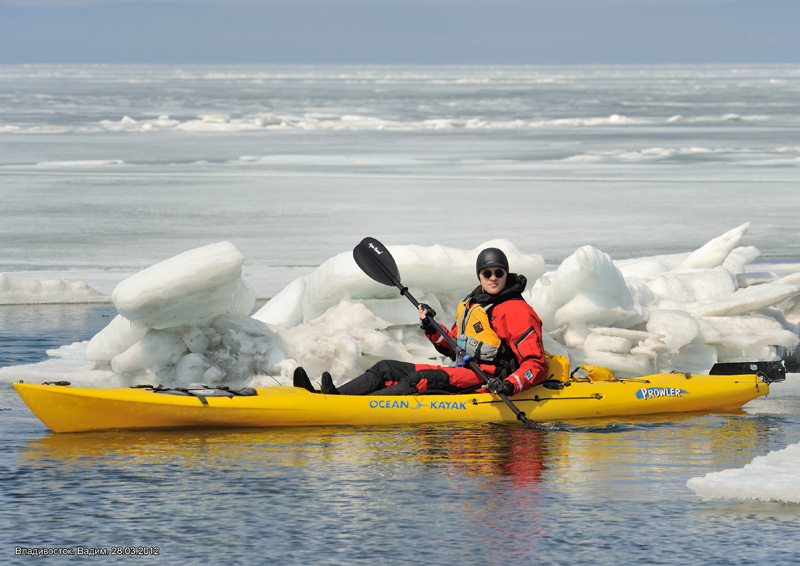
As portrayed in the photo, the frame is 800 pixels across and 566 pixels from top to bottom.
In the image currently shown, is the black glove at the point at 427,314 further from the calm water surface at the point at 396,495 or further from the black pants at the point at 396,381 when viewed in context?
the calm water surface at the point at 396,495

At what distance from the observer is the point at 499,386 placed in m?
7.05

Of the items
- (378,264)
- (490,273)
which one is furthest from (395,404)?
(378,264)

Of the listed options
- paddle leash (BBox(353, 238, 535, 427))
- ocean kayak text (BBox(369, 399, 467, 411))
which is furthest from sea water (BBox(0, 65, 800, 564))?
paddle leash (BBox(353, 238, 535, 427))

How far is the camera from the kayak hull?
22.5 ft

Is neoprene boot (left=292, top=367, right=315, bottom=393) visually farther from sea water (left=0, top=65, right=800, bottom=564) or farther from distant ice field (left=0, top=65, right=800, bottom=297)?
distant ice field (left=0, top=65, right=800, bottom=297)

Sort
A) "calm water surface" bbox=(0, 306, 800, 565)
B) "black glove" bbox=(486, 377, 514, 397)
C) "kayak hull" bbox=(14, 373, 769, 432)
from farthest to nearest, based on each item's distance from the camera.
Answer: "black glove" bbox=(486, 377, 514, 397) → "kayak hull" bbox=(14, 373, 769, 432) → "calm water surface" bbox=(0, 306, 800, 565)

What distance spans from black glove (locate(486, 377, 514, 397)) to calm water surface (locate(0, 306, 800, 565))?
0.76 ft

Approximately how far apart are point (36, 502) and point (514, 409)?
280 cm

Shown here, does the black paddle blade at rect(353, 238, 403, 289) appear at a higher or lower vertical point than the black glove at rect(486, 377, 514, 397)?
higher

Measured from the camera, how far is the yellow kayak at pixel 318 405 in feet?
22.5

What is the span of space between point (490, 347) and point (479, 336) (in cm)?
9

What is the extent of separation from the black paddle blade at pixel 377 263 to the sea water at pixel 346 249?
1.26 metres

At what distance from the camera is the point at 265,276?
1249cm

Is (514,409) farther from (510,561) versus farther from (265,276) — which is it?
(265,276)
